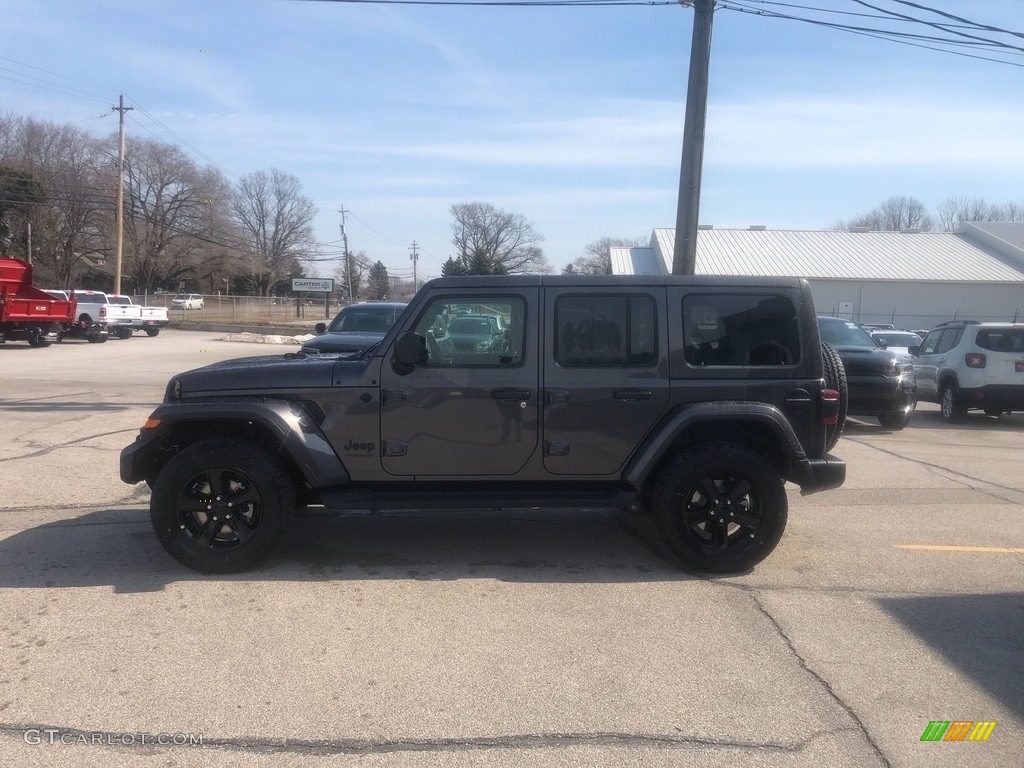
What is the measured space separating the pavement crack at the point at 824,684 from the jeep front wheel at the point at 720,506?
16.5 inches

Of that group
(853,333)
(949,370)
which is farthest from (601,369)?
(949,370)

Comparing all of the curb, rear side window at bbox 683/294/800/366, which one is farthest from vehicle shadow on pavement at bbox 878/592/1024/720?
the curb

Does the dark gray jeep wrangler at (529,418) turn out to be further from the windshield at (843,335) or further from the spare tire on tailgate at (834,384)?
the windshield at (843,335)

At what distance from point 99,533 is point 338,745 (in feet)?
12.6

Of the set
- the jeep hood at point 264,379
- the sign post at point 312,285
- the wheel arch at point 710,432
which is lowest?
the wheel arch at point 710,432

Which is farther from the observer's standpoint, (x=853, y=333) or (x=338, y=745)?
(x=853, y=333)

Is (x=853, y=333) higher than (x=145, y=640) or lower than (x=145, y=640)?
higher

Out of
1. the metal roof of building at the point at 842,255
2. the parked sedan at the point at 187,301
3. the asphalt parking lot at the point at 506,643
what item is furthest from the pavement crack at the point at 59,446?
the parked sedan at the point at 187,301

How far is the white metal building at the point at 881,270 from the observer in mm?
46375

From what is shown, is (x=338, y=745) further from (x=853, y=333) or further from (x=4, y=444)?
(x=853, y=333)

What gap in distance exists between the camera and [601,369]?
5.66 m

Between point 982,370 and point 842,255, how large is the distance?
38.7 metres

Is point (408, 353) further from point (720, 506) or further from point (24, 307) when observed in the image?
point (24, 307)

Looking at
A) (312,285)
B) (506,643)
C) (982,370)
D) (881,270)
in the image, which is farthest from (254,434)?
(312,285)
